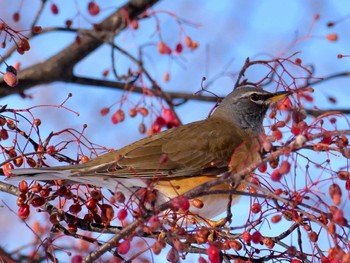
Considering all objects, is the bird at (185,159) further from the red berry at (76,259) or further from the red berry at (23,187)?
the red berry at (76,259)

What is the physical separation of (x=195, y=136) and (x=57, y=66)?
135 centimetres

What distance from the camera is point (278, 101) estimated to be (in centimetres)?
471

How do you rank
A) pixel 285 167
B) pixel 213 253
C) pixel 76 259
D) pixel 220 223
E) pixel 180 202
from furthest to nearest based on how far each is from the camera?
pixel 220 223 → pixel 76 259 → pixel 213 253 → pixel 180 202 → pixel 285 167

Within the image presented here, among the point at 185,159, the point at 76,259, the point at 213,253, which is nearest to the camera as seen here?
the point at 213,253

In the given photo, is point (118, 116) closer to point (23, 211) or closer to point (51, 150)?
point (51, 150)

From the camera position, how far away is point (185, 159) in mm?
4582

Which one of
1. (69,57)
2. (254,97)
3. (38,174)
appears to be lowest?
(38,174)

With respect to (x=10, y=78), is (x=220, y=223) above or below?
below

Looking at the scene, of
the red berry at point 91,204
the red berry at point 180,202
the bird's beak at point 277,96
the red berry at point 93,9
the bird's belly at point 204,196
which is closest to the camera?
the red berry at point 180,202

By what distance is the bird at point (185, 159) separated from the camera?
3799 mm

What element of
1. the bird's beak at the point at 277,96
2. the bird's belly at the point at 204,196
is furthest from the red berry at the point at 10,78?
the bird's beak at the point at 277,96

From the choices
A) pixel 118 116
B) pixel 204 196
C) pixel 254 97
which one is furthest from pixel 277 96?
pixel 118 116

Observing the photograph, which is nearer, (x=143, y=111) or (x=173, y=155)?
(x=173, y=155)

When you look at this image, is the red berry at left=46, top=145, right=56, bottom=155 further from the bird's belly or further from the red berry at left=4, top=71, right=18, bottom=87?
the bird's belly
